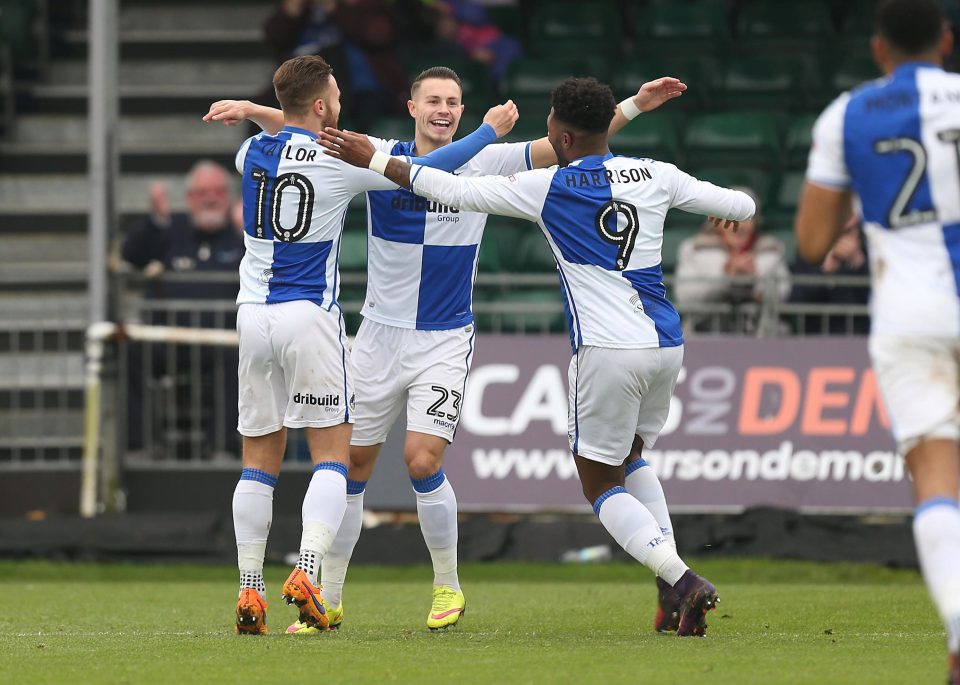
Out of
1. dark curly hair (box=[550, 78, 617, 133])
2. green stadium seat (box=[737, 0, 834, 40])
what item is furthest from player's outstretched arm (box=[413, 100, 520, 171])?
green stadium seat (box=[737, 0, 834, 40])

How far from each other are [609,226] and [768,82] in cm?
1048

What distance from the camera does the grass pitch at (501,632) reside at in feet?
19.5

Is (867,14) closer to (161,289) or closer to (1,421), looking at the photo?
(161,289)

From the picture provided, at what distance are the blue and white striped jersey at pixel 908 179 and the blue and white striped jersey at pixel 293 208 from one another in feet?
9.01

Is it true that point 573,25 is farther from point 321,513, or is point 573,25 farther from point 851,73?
point 321,513

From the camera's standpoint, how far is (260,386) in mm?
7676

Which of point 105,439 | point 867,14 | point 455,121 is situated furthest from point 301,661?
point 867,14

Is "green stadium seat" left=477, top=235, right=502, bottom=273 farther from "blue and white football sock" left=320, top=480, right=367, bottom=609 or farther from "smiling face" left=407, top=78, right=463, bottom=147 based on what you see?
"blue and white football sock" left=320, top=480, right=367, bottom=609

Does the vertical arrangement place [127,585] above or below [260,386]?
below

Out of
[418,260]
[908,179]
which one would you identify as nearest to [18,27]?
[418,260]

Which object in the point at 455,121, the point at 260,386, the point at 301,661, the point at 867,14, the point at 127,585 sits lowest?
the point at 127,585

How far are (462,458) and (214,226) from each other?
125 inches

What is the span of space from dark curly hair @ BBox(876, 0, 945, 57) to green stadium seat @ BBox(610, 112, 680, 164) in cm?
1071

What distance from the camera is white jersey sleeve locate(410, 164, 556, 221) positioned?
23.2ft
